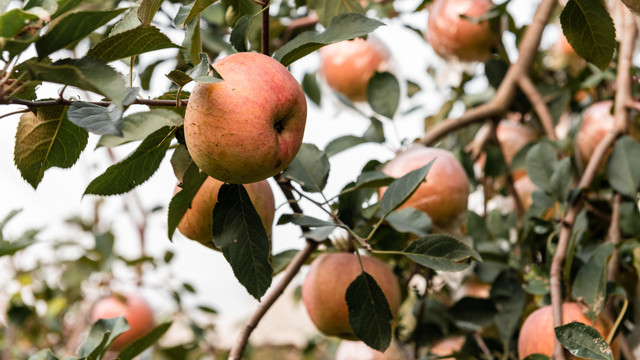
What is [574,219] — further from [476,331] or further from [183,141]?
[183,141]

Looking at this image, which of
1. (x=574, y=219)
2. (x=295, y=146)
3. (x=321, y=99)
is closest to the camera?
(x=295, y=146)

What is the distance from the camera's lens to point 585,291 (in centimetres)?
79

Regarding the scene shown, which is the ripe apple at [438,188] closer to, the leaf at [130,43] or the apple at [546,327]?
the apple at [546,327]

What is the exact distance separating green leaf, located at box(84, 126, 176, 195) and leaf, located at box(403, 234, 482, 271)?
32cm

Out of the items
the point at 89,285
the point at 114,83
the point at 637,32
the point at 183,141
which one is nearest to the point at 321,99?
the point at 637,32

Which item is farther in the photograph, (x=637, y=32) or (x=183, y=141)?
(x=637, y=32)

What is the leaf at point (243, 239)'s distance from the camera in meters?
0.58

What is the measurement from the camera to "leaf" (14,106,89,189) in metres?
0.56

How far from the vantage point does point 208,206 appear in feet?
2.30

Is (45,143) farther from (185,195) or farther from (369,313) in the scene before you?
(369,313)

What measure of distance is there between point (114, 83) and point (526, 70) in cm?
102

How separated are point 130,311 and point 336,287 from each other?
0.99 meters

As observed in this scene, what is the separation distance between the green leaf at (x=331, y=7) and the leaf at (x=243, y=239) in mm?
407

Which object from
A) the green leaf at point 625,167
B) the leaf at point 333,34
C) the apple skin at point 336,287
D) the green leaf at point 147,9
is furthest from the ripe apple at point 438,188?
the green leaf at point 147,9
